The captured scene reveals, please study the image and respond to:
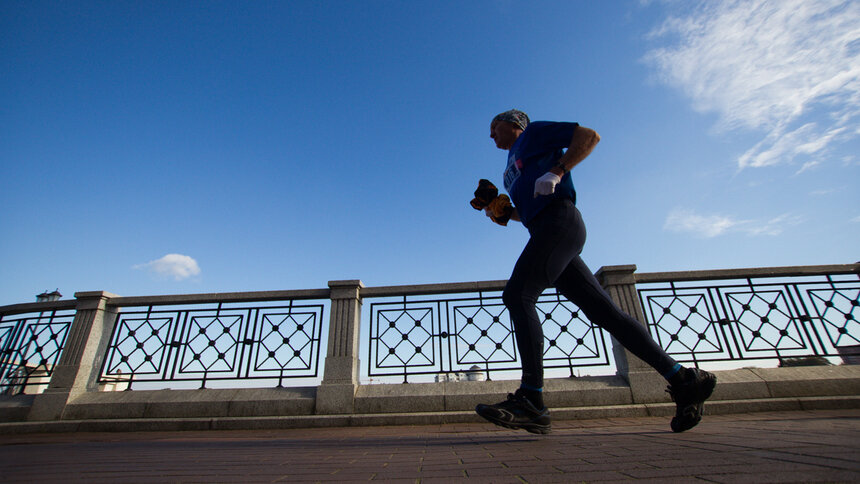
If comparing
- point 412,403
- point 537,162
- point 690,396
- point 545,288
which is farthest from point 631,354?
point 537,162

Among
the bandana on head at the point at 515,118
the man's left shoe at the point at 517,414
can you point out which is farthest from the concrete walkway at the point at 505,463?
the bandana on head at the point at 515,118

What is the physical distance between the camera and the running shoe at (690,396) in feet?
7.29

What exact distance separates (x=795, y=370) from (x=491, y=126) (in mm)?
4593

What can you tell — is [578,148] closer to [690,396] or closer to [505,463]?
[690,396]

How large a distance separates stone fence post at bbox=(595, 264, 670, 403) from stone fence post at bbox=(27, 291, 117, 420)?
676 cm

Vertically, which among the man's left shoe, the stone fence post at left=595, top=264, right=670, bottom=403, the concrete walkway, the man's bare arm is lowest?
the concrete walkway

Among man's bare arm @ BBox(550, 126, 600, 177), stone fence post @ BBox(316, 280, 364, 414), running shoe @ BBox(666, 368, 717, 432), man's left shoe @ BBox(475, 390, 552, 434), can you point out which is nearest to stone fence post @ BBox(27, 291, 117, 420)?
stone fence post @ BBox(316, 280, 364, 414)

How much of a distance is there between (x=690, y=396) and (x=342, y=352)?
3.62 m

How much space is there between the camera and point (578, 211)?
98.3 inches

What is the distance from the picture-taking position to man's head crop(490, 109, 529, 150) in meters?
3.04

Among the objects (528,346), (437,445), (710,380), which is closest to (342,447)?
(437,445)

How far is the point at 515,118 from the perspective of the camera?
3.06m

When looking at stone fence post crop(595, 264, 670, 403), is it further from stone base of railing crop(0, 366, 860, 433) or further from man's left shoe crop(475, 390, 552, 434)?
man's left shoe crop(475, 390, 552, 434)

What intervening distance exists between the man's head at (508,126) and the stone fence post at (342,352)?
2.84 metres
